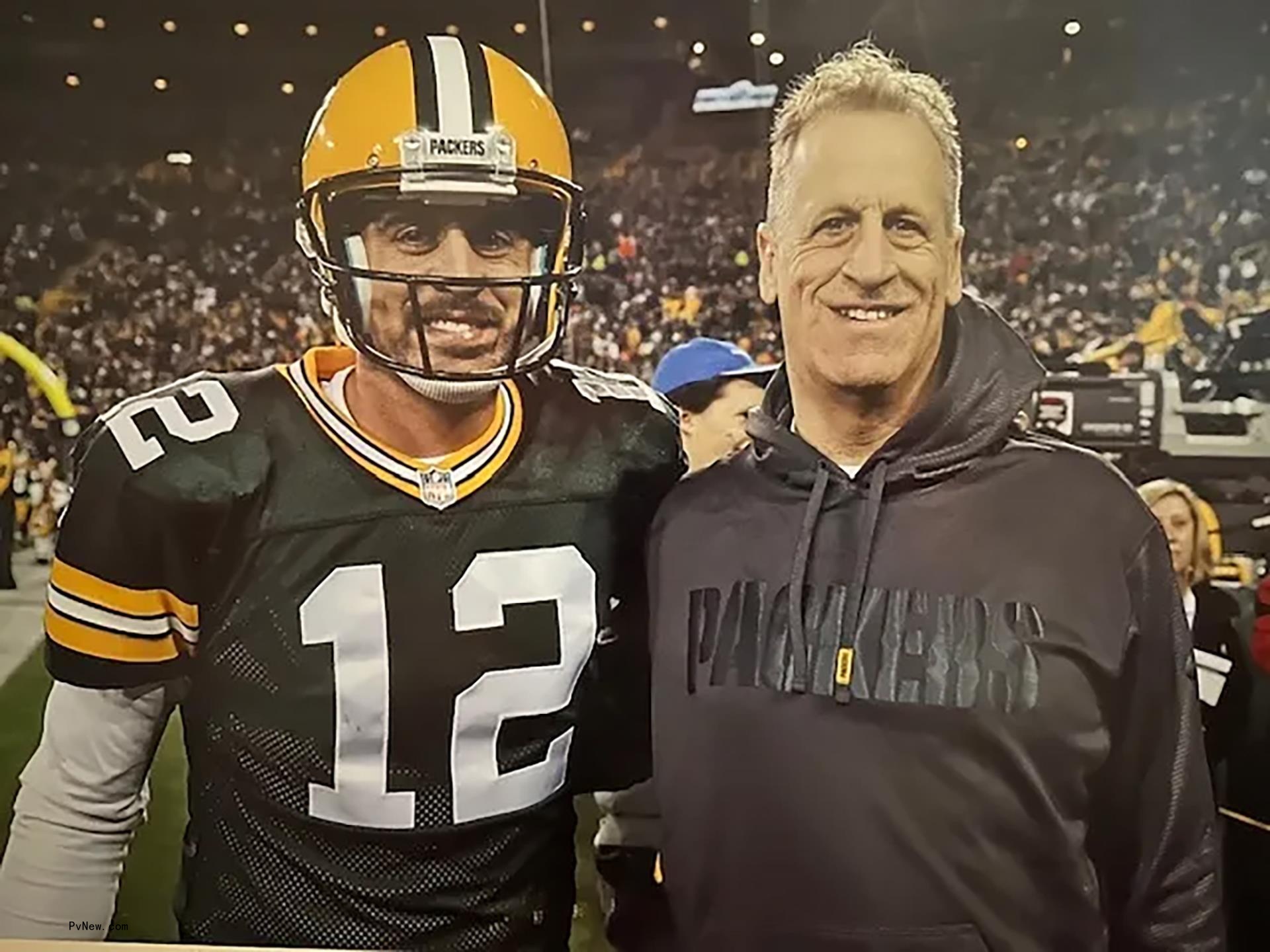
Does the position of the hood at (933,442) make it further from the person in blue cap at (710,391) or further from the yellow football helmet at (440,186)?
the yellow football helmet at (440,186)

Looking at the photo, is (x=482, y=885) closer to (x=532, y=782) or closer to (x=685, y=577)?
(x=532, y=782)

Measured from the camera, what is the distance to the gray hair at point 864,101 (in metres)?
1.41

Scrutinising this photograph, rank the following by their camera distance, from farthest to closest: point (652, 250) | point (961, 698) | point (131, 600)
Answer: point (652, 250), point (131, 600), point (961, 698)

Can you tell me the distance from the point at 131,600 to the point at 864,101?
0.88m

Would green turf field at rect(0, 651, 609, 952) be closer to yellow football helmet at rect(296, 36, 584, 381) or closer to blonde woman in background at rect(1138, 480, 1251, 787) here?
yellow football helmet at rect(296, 36, 584, 381)

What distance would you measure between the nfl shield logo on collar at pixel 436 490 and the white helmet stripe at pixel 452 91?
344mm

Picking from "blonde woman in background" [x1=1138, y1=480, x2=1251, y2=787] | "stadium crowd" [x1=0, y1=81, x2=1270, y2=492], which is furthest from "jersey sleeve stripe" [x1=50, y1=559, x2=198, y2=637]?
"blonde woman in background" [x1=1138, y1=480, x2=1251, y2=787]

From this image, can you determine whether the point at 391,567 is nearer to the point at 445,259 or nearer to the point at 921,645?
the point at 445,259

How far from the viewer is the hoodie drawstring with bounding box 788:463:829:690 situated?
53.7 inches

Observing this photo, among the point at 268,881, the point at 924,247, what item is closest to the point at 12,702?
the point at 268,881

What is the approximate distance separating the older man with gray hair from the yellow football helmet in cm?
25

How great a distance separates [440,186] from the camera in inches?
55.8

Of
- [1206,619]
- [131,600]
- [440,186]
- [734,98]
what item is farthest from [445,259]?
[1206,619]

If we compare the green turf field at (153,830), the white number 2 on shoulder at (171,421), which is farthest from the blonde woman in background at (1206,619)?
the white number 2 on shoulder at (171,421)
